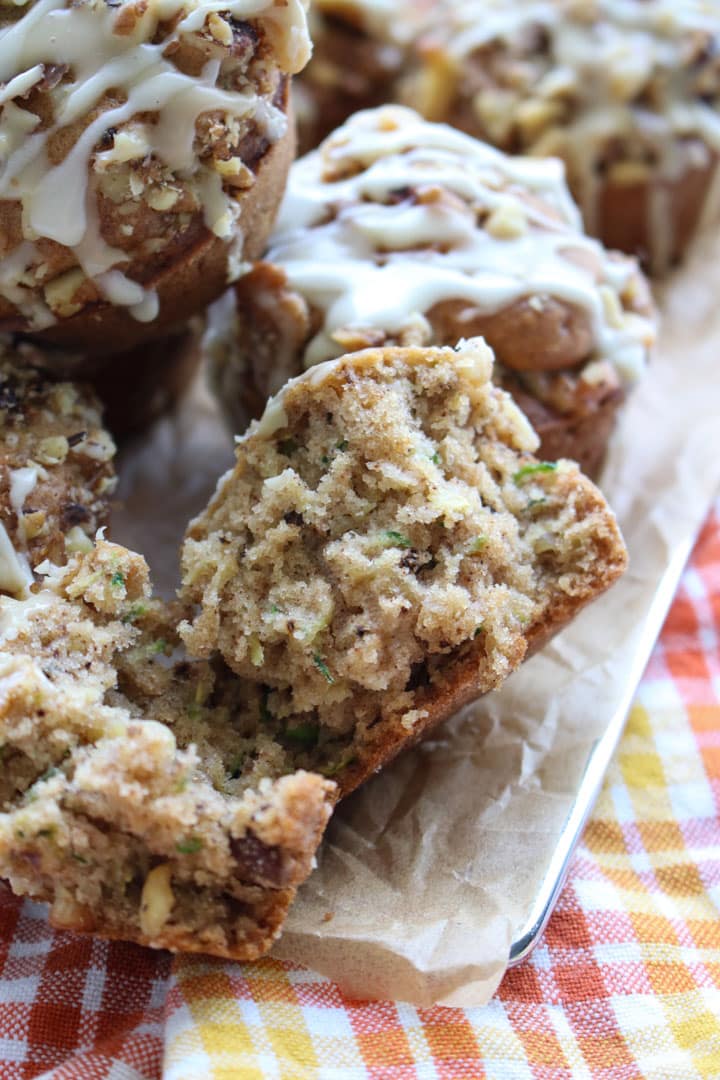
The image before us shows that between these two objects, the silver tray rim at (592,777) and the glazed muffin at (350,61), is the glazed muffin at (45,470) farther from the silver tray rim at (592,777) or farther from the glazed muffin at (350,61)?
the glazed muffin at (350,61)

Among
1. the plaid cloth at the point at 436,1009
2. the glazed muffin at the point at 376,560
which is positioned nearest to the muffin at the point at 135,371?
the glazed muffin at the point at 376,560

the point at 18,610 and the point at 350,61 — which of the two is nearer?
the point at 18,610

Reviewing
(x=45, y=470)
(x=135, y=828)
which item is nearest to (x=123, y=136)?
(x=45, y=470)

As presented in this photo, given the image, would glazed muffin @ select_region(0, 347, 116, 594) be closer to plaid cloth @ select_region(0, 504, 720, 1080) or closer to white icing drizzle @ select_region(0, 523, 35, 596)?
white icing drizzle @ select_region(0, 523, 35, 596)

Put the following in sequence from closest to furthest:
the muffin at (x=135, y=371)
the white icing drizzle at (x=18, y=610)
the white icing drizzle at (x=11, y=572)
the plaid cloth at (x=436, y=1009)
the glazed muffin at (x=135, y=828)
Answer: the glazed muffin at (x=135, y=828)
the plaid cloth at (x=436, y=1009)
the white icing drizzle at (x=18, y=610)
the white icing drizzle at (x=11, y=572)
the muffin at (x=135, y=371)

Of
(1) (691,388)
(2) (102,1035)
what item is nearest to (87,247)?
(2) (102,1035)

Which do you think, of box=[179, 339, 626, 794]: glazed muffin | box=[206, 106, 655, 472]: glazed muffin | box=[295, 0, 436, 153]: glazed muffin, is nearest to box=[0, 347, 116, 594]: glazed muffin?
box=[179, 339, 626, 794]: glazed muffin

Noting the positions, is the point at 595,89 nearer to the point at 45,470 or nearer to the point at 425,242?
the point at 425,242
